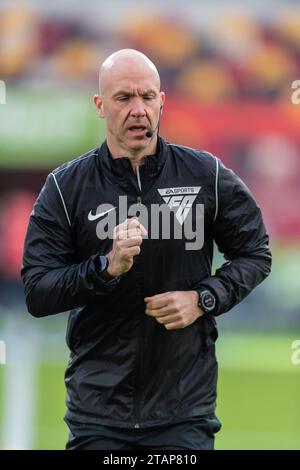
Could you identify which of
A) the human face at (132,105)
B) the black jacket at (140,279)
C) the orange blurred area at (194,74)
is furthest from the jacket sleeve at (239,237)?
the orange blurred area at (194,74)

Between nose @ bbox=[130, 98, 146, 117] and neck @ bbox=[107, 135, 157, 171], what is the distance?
15 cm

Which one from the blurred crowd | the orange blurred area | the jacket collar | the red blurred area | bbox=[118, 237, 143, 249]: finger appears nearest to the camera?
bbox=[118, 237, 143, 249]: finger

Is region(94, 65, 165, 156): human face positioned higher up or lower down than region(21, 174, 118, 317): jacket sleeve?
higher up

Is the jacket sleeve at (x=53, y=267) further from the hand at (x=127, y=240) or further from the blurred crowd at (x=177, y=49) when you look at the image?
the blurred crowd at (x=177, y=49)

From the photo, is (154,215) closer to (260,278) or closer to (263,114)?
(260,278)

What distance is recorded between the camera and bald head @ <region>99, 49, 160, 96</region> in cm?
356

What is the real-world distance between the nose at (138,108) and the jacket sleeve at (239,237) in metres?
0.37

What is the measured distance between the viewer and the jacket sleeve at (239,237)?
3625mm

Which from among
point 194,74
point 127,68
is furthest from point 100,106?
point 194,74

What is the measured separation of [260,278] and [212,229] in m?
0.24

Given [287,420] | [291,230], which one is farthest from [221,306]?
[291,230]

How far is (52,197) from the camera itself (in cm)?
366

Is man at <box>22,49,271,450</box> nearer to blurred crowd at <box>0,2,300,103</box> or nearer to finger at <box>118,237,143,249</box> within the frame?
finger at <box>118,237,143,249</box>

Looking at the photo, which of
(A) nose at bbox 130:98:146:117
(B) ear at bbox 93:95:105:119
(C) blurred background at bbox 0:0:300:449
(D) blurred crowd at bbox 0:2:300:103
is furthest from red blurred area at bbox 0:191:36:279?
(A) nose at bbox 130:98:146:117
